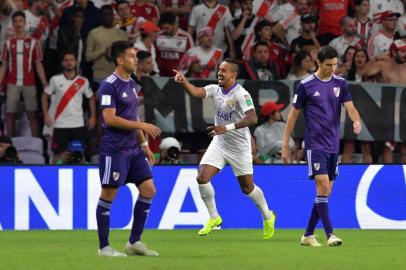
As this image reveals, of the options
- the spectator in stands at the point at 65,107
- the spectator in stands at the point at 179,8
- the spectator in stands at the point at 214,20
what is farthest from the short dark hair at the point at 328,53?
the spectator in stands at the point at 179,8

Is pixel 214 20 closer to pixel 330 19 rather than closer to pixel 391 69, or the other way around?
pixel 330 19

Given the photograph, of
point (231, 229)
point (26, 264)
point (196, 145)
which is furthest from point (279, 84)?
point (26, 264)

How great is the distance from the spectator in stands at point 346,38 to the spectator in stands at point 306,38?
37cm

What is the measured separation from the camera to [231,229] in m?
16.2

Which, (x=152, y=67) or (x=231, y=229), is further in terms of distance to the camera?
(x=152, y=67)

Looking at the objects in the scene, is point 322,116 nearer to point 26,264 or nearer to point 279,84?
point 26,264

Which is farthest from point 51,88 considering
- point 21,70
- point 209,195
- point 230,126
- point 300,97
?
point 300,97

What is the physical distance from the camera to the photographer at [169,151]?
56.5ft

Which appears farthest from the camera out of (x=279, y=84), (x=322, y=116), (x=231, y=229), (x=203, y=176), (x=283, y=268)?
(x=279, y=84)

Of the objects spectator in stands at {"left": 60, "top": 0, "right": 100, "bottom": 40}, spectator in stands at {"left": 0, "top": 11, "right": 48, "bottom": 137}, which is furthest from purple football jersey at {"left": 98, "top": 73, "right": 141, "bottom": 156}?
spectator in stands at {"left": 60, "top": 0, "right": 100, "bottom": 40}

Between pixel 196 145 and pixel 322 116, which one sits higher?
pixel 322 116

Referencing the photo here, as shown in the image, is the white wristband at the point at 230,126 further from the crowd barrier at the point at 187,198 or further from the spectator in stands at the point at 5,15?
the spectator in stands at the point at 5,15

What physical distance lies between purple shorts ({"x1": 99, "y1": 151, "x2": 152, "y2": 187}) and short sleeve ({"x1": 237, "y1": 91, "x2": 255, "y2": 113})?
7.81 ft

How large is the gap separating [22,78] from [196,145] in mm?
3039
